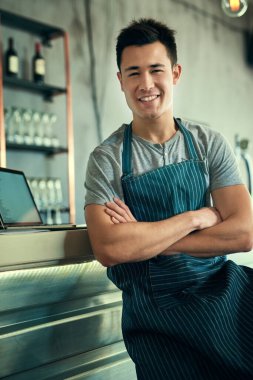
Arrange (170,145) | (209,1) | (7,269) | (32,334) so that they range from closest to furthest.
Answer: (7,269)
(32,334)
(170,145)
(209,1)

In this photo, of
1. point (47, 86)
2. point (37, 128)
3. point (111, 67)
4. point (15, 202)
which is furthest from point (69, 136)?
point (15, 202)

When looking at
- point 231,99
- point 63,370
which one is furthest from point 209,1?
point 63,370

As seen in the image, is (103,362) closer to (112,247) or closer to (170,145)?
(112,247)

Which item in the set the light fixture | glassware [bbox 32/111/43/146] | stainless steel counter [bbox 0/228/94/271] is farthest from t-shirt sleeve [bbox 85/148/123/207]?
glassware [bbox 32/111/43/146]

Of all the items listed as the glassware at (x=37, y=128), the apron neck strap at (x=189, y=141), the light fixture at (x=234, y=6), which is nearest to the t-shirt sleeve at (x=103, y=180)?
the apron neck strap at (x=189, y=141)

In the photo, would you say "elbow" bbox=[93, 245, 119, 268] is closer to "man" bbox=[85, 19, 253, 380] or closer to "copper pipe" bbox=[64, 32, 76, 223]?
"man" bbox=[85, 19, 253, 380]

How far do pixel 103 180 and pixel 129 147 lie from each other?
0.14 meters

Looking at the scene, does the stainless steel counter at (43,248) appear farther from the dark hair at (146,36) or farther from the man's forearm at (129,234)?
the dark hair at (146,36)

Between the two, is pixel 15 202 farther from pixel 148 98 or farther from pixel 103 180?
pixel 148 98

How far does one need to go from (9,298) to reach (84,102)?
385 centimetres

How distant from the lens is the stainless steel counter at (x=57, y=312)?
123 centimetres

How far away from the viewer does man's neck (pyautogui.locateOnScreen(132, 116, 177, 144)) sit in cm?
151

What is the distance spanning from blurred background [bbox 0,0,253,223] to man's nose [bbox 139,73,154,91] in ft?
9.53

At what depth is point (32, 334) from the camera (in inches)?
51.3
